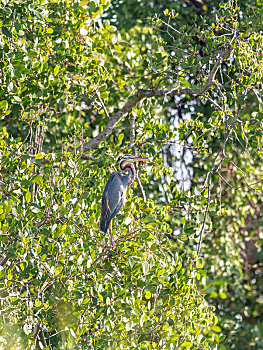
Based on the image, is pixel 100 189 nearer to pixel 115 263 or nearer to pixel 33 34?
pixel 115 263

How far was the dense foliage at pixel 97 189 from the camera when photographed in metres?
2.35

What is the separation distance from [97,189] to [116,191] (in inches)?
27.7

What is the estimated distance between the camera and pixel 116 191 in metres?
2.33

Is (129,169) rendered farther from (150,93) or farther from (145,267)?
(150,93)

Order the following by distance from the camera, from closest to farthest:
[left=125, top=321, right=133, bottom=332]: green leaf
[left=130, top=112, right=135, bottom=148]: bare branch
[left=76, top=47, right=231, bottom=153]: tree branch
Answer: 1. [left=125, top=321, right=133, bottom=332]: green leaf
2. [left=76, top=47, right=231, bottom=153]: tree branch
3. [left=130, top=112, right=135, bottom=148]: bare branch

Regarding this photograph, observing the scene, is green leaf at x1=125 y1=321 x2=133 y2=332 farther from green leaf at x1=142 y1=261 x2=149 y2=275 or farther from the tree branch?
the tree branch

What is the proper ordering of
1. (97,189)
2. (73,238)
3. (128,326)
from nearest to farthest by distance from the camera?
(128,326) → (73,238) → (97,189)

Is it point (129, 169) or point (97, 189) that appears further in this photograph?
point (97, 189)

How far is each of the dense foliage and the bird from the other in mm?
97

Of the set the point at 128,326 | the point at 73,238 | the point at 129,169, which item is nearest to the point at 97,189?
the point at 73,238

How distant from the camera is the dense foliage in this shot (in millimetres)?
2352

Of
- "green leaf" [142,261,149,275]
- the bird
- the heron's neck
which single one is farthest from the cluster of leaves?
the heron's neck

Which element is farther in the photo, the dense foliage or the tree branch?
the tree branch

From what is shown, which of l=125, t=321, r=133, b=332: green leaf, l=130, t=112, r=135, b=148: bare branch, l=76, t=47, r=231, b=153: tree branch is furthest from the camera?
l=130, t=112, r=135, b=148: bare branch
